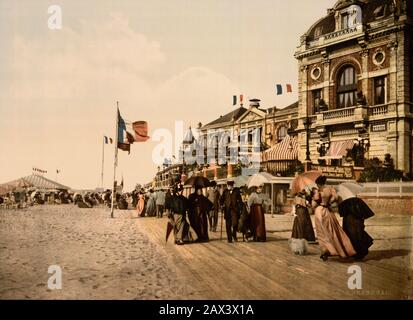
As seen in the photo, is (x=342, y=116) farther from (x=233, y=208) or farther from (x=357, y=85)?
(x=233, y=208)

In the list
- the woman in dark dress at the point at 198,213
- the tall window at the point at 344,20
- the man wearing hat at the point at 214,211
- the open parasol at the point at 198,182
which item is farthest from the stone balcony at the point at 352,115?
the woman in dark dress at the point at 198,213

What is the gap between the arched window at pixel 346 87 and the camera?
24.2 m

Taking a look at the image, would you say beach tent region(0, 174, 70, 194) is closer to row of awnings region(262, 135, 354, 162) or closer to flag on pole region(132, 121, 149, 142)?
flag on pole region(132, 121, 149, 142)

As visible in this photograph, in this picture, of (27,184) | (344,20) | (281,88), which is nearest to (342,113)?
(344,20)

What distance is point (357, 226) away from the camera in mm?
8320

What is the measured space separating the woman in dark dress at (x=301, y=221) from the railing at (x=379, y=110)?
11955 millimetres

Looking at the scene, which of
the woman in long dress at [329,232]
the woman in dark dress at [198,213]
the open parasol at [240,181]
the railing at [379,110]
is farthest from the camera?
the railing at [379,110]

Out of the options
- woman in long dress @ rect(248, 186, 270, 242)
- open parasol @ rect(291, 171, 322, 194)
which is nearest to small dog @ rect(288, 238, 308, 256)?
open parasol @ rect(291, 171, 322, 194)

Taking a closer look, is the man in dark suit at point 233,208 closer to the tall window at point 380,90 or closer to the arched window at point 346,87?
the tall window at point 380,90

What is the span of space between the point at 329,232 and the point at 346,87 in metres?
18.7

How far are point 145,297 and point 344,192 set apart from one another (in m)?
5.34

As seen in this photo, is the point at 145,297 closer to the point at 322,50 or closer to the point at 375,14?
the point at 375,14

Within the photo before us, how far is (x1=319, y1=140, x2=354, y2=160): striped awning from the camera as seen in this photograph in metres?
21.9
